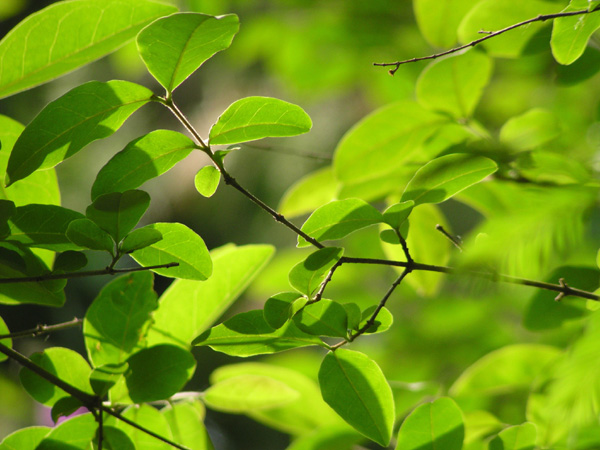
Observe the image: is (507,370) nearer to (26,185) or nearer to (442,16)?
(442,16)

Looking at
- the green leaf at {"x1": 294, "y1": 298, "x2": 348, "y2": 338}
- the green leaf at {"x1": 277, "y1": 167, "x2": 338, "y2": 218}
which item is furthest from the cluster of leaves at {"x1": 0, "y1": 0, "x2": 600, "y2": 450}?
the green leaf at {"x1": 277, "y1": 167, "x2": 338, "y2": 218}

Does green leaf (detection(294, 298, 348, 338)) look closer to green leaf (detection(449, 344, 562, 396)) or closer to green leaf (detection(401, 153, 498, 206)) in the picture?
green leaf (detection(401, 153, 498, 206))

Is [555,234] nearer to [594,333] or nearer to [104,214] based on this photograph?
[594,333]

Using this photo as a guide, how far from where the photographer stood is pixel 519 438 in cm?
42

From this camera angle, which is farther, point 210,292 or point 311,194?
point 311,194

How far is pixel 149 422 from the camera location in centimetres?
48

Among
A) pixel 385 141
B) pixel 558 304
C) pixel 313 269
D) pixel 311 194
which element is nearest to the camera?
pixel 313 269

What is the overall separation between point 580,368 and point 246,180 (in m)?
2.40

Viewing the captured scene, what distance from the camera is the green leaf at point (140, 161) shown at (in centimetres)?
41

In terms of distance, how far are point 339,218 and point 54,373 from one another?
28cm

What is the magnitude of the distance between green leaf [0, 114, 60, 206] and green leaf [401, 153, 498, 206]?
0.32 meters

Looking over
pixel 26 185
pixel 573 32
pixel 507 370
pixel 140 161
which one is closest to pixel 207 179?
pixel 140 161

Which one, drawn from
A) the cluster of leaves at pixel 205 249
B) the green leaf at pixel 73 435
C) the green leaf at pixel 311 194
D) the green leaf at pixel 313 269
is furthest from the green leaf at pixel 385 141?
the green leaf at pixel 73 435

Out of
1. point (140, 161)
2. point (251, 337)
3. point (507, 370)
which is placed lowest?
point (507, 370)
